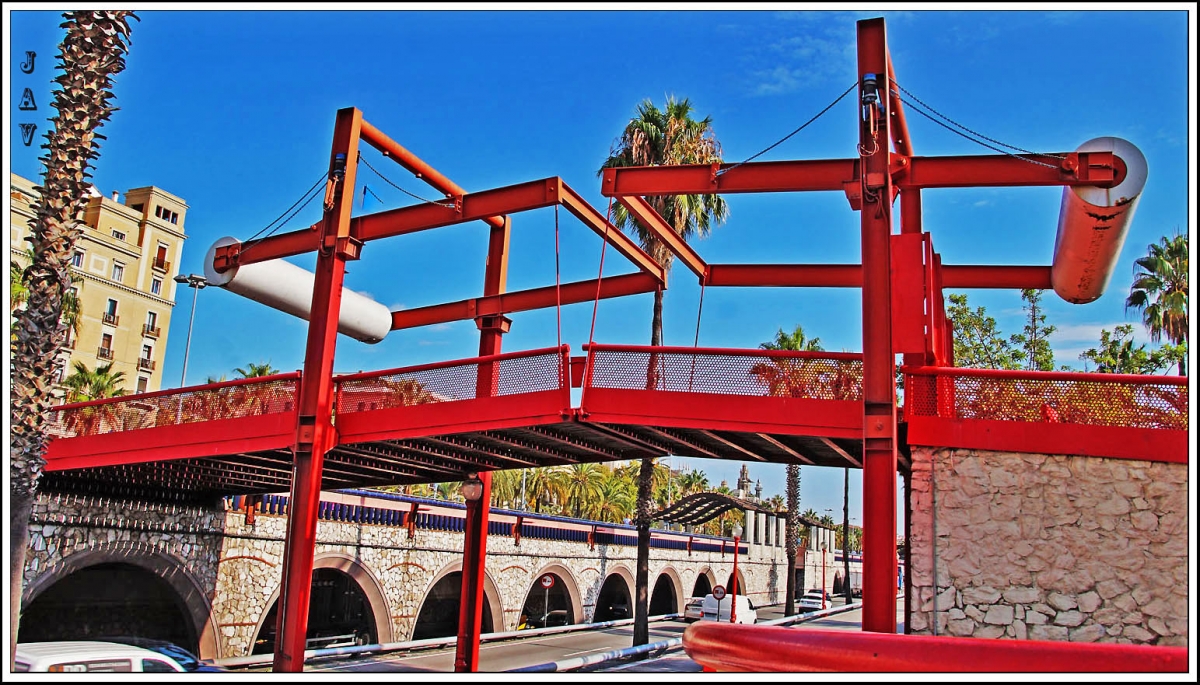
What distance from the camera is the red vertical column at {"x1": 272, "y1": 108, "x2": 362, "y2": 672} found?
1278cm

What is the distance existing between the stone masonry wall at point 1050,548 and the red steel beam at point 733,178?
145 inches

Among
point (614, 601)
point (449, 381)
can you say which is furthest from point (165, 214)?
point (449, 381)

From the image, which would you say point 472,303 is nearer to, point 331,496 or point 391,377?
point 391,377

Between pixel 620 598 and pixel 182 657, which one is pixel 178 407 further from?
pixel 620 598

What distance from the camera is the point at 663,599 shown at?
4472 cm

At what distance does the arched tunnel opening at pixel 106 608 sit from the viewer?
800 inches

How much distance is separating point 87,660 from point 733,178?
9.20 meters

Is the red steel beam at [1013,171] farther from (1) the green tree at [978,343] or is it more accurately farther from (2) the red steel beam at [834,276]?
(1) the green tree at [978,343]

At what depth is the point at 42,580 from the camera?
16.9 m

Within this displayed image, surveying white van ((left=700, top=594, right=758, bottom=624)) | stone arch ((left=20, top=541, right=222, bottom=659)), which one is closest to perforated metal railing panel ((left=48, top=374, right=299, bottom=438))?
stone arch ((left=20, top=541, right=222, bottom=659))

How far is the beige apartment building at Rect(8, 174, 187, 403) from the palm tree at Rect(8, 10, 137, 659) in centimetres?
4465

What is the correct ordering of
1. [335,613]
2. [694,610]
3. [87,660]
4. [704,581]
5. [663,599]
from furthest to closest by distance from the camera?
[704,581] < [663,599] < [694,610] < [335,613] < [87,660]

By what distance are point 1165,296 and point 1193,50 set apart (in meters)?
26.2

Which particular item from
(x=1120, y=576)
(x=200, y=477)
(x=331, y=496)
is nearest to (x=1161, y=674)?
(x=1120, y=576)
